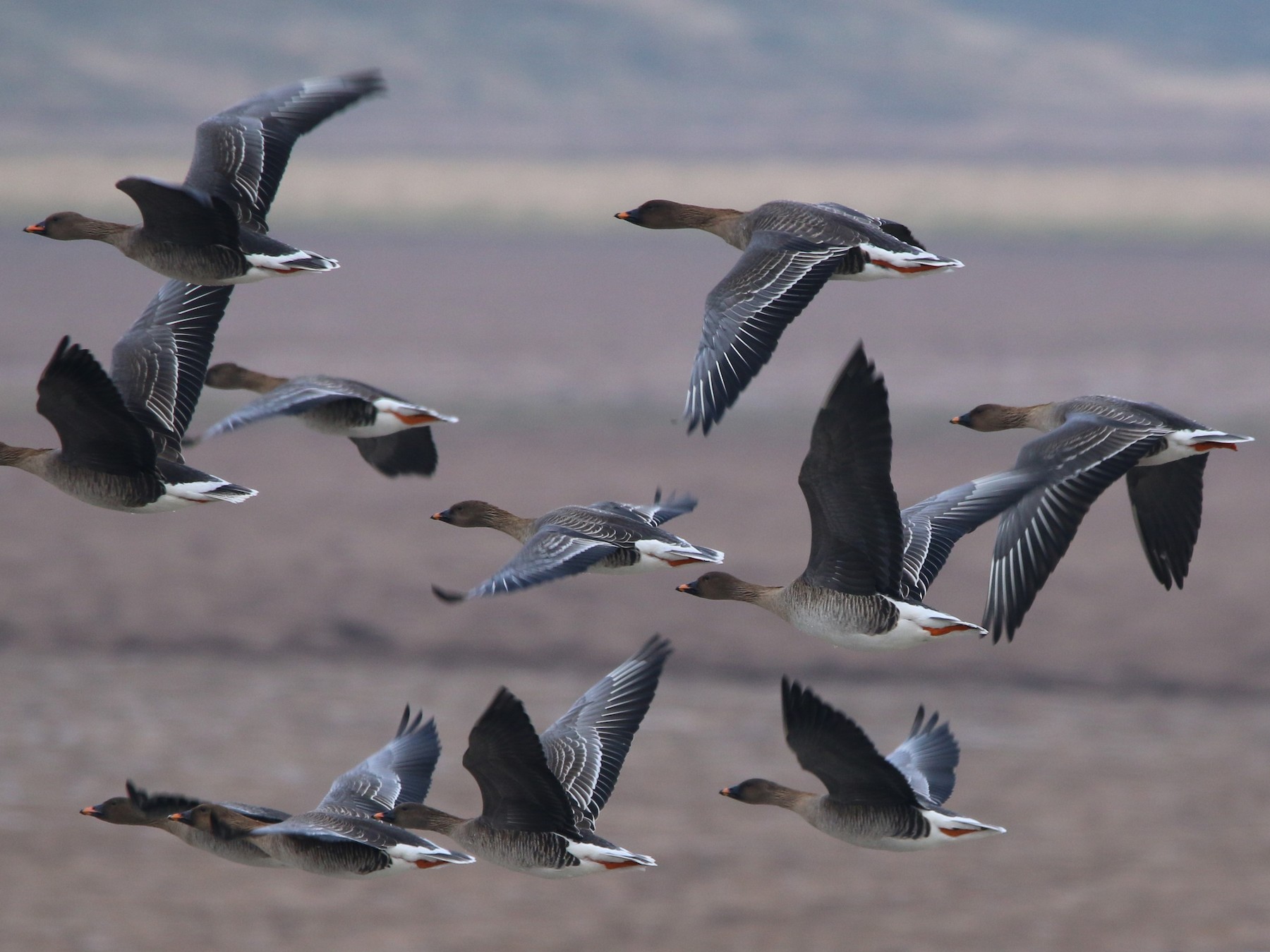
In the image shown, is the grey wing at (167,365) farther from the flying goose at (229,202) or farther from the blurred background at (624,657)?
the blurred background at (624,657)

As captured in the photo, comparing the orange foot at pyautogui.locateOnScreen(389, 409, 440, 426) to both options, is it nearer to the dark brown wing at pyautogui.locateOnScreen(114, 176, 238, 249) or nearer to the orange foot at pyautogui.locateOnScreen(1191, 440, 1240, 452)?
the dark brown wing at pyautogui.locateOnScreen(114, 176, 238, 249)

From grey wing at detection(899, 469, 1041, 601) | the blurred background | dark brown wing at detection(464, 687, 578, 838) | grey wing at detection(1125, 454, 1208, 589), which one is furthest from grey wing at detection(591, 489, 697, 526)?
the blurred background

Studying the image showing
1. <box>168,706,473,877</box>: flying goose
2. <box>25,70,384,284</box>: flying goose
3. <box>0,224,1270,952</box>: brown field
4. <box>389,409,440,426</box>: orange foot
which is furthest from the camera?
<box>0,224,1270,952</box>: brown field

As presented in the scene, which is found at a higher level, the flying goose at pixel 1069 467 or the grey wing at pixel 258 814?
the flying goose at pixel 1069 467

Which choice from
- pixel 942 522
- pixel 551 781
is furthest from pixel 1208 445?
pixel 551 781

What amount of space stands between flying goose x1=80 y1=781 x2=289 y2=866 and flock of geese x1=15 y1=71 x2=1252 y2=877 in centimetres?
3

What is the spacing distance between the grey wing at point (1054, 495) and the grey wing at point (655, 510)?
99.0 inches

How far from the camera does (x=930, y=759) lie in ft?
50.0

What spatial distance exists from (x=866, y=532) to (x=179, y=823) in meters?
4.76

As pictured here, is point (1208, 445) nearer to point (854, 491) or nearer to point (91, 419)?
point (854, 491)

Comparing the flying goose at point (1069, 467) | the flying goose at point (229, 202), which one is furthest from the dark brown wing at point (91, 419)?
the flying goose at point (1069, 467)

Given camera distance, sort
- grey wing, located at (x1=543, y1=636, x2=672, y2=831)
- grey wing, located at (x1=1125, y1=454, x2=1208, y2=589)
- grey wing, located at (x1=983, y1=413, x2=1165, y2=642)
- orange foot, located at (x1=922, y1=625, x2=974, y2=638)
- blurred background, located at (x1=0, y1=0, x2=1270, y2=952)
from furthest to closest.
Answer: blurred background, located at (x1=0, y1=0, x2=1270, y2=952), grey wing, located at (x1=1125, y1=454, x2=1208, y2=589), grey wing, located at (x1=543, y1=636, x2=672, y2=831), grey wing, located at (x1=983, y1=413, x2=1165, y2=642), orange foot, located at (x1=922, y1=625, x2=974, y2=638)

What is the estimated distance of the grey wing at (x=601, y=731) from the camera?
13695 mm

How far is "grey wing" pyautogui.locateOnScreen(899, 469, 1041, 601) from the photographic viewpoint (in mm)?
12820
